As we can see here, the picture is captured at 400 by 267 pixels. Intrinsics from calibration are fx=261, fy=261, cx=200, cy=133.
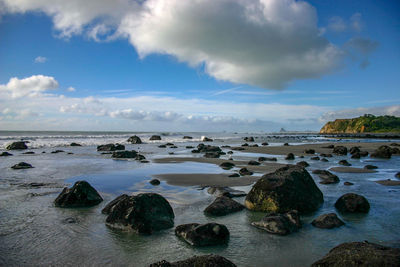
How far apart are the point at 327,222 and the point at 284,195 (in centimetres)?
164

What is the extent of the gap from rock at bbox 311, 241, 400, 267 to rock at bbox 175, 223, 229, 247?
1.96 meters

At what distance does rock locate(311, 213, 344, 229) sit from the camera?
658cm

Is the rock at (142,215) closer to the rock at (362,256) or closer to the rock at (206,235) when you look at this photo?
the rock at (206,235)

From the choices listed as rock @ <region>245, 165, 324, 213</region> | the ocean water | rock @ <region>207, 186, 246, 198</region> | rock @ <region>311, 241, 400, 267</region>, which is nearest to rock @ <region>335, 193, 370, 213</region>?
the ocean water

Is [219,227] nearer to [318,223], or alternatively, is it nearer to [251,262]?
[251,262]

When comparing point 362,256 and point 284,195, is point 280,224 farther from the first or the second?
point 362,256

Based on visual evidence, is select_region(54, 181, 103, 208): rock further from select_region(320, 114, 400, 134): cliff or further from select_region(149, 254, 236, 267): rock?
select_region(320, 114, 400, 134): cliff

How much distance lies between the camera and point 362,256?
162 inches

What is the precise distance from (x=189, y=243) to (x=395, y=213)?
6.28 m

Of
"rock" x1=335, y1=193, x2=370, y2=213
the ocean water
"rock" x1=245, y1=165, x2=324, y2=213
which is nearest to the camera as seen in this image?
the ocean water

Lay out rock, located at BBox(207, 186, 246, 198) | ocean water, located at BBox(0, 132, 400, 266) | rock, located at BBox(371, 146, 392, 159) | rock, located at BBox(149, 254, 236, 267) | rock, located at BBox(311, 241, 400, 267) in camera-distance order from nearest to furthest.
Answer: rock, located at BBox(311, 241, 400, 267)
rock, located at BBox(149, 254, 236, 267)
ocean water, located at BBox(0, 132, 400, 266)
rock, located at BBox(207, 186, 246, 198)
rock, located at BBox(371, 146, 392, 159)

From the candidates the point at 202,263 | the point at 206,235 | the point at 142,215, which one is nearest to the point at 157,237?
the point at 142,215

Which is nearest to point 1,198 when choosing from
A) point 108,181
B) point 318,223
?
point 108,181

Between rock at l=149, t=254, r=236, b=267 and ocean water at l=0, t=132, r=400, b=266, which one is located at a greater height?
rock at l=149, t=254, r=236, b=267
